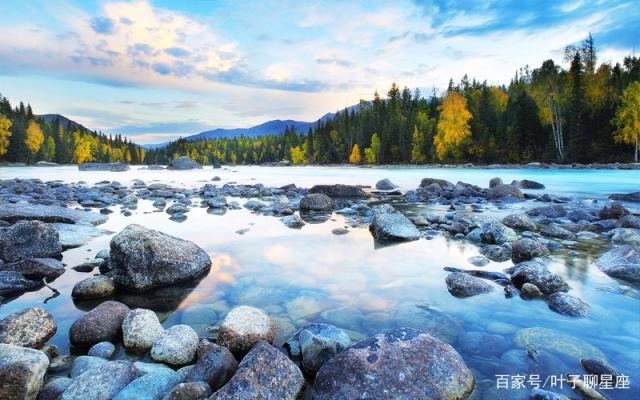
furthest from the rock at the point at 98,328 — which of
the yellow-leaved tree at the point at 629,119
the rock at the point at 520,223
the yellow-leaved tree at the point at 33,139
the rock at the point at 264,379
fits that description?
the yellow-leaved tree at the point at 33,139

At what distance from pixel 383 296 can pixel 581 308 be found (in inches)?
88.5

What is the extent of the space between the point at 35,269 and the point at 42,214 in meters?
4.02

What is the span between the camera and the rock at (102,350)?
10.2ft

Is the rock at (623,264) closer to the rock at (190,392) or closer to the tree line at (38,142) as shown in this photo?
the rock at (190,392)

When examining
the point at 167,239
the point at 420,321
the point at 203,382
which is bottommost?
the point at 420,321

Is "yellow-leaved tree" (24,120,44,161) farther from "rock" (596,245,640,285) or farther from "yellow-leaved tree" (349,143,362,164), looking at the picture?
"rock" (596,245,640,285)

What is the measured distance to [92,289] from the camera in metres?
4.43

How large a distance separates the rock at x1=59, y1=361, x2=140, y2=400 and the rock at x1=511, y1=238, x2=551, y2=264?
5839mm

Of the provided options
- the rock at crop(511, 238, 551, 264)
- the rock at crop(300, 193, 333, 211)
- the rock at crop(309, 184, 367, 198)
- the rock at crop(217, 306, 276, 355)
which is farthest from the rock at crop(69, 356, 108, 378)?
the rock at crop(309, 184, 367, 198)

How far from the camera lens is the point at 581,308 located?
4055mm

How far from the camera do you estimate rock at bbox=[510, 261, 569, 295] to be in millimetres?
4559

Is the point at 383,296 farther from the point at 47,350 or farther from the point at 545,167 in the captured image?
the point at 545,167

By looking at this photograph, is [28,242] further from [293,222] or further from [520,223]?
[520,223]

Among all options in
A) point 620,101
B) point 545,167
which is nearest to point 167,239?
point 545,167
